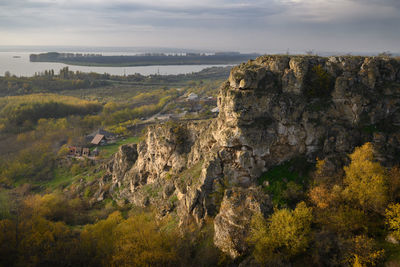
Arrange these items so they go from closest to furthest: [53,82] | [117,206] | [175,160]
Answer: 1. [175,160]
2. [117,206]
3. [53,82]

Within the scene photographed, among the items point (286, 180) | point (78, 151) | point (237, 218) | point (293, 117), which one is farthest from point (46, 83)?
point (237, 218)

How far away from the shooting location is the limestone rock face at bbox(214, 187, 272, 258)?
20.1m

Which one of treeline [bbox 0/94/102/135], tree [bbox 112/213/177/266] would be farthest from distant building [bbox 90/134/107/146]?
tree [bbox 112/213/177/266]

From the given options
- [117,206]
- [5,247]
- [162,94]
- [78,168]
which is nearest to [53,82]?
[162,94]

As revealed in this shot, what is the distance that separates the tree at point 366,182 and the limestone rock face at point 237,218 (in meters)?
6.53

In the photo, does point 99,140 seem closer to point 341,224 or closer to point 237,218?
point 237,218

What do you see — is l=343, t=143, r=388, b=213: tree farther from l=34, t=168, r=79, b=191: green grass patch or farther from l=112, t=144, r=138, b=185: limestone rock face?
l=34, t=168, r=79, b=191: green grass patch

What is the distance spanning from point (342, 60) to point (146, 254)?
83.3 ft

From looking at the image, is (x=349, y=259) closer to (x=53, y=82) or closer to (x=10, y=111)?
(x=10, y=111)

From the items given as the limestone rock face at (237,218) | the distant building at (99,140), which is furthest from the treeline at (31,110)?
the limestone rock face at (237,218)

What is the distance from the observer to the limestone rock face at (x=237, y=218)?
793 inches

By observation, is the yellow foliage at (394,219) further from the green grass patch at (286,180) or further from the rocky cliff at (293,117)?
the green grass patch at (286,180)

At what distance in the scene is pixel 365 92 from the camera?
2500 cm

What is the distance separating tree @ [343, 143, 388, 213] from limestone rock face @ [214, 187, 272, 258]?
6.53 m
